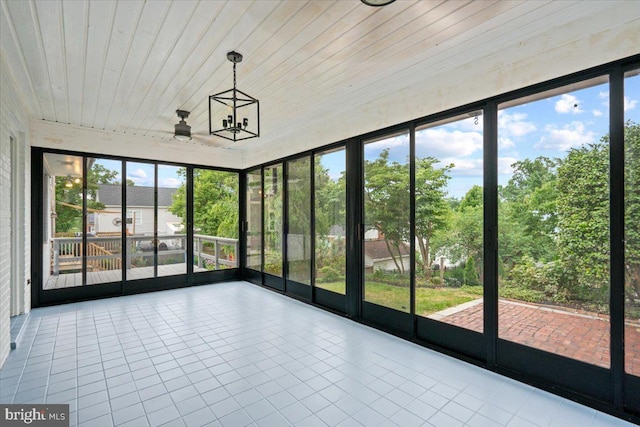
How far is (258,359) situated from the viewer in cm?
299

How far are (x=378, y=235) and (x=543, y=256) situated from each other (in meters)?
1.79

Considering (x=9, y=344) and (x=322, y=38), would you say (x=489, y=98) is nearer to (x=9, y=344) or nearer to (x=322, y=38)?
(x=322, y=38)

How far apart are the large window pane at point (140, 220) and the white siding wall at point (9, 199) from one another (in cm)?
135

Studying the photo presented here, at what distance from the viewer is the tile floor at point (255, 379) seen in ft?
6.99

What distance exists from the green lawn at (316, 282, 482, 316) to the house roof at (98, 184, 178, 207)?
14.0 ft

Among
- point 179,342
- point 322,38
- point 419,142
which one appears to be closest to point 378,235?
point 419,142

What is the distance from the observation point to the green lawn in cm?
308

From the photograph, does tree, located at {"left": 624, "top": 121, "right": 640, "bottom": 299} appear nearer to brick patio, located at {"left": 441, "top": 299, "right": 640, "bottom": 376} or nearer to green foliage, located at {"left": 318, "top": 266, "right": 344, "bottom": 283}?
brick patio, located at {"left": 441, "top": 299, "right": 640, "bottom": 376}

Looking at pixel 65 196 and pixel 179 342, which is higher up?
pixel 65 196

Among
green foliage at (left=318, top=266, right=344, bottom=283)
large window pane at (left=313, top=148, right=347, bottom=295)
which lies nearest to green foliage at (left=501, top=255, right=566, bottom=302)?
large window pane at (left=313, top=148, right=347, bottom=295)

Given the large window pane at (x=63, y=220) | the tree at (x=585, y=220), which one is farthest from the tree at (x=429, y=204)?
the large window pane at (x=63, y=220)

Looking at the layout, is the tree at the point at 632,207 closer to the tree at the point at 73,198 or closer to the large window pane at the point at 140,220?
the large window pane at the point at 140,220

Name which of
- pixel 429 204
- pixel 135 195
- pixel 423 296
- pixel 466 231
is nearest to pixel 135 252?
pixel 135 195

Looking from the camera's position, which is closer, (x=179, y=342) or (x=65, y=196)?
(x=179, y=342)
